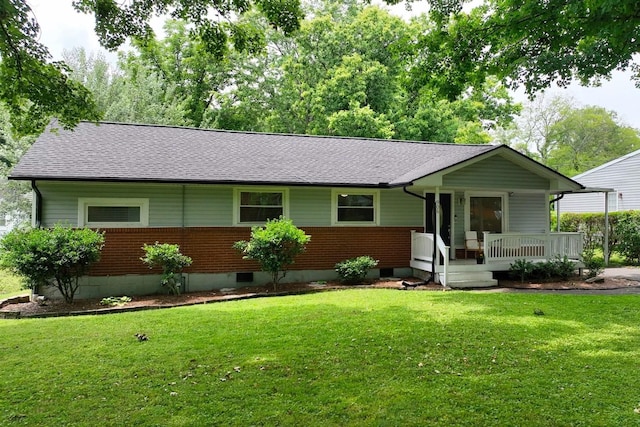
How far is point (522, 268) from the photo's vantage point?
1212cm

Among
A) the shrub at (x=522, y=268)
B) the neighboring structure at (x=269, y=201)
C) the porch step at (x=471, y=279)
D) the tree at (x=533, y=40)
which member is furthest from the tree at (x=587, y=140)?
the porch step at (x=471, y=279)

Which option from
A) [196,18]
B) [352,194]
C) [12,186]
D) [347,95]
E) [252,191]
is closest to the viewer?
[196,18]

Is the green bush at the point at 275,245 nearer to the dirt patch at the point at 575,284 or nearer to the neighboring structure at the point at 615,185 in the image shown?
the dirt patch at the point at 575,284

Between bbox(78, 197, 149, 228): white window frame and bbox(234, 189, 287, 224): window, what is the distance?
2.40 meters

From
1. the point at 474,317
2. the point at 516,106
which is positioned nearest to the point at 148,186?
the point at 474,317

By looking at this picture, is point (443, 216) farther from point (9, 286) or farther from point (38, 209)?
point (9, 286)

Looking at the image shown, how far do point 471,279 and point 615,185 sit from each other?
16.5 metres

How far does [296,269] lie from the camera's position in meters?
12.3

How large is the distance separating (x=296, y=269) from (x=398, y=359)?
283 inches

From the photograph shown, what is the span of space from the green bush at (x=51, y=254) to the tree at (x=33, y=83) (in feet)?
9.38

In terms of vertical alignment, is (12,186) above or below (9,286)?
above

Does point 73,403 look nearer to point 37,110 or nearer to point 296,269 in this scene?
point 37,110

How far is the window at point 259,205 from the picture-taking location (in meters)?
12.0

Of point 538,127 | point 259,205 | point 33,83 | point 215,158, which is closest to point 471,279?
point 259,205
